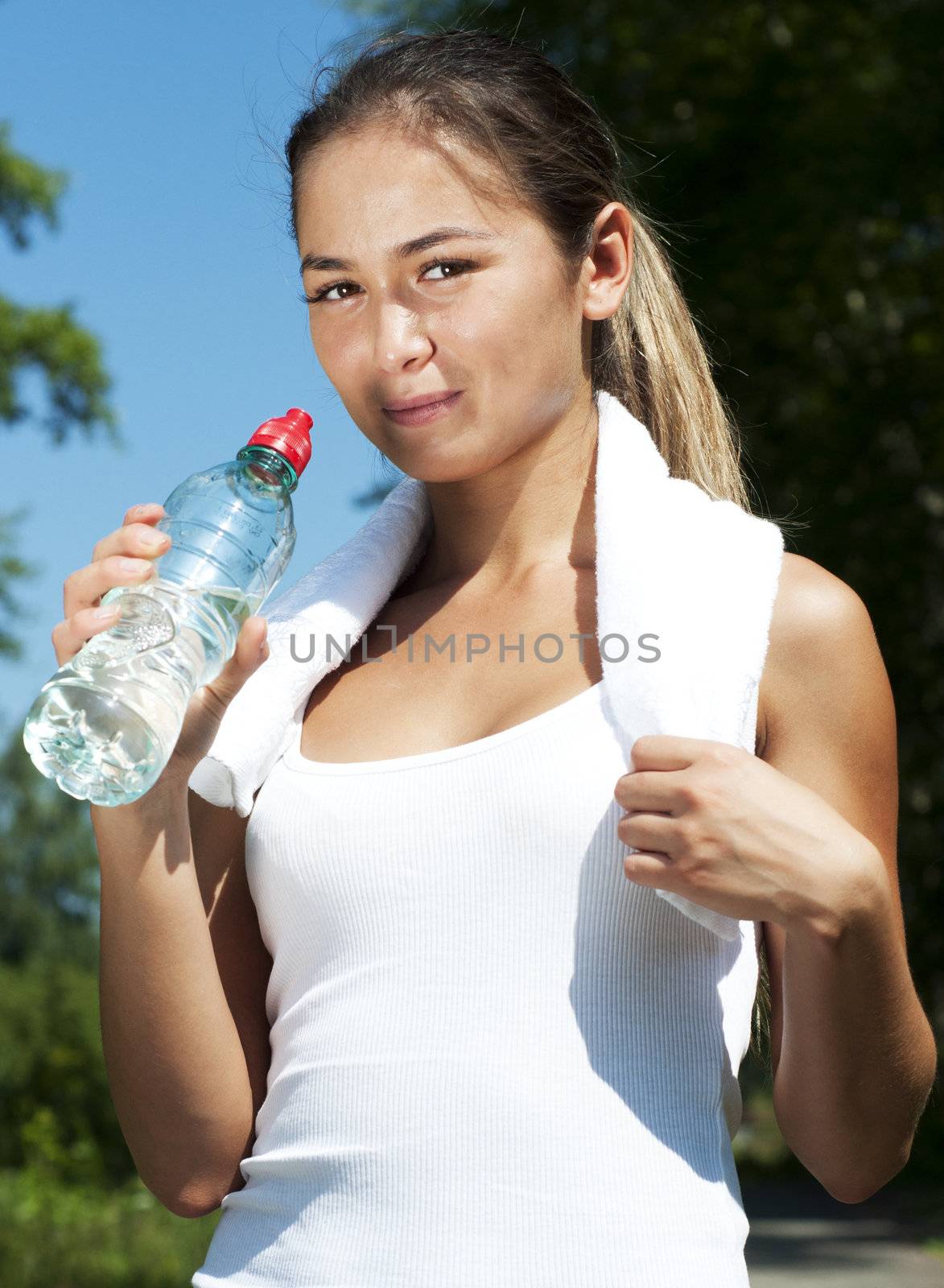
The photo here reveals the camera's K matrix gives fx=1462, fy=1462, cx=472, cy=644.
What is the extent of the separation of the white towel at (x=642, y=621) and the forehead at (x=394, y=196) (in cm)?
39

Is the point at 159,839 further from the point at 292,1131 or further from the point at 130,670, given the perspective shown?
the point at 292,1131

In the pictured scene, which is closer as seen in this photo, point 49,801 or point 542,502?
point 542,502

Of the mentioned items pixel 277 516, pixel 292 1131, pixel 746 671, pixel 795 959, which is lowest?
pixel 292 1131

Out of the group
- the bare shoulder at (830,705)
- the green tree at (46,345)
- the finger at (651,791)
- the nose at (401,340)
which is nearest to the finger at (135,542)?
the nose at (401,340)

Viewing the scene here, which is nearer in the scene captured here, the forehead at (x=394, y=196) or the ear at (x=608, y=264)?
the forehead at (x=394, y=196)

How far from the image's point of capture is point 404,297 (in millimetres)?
1922

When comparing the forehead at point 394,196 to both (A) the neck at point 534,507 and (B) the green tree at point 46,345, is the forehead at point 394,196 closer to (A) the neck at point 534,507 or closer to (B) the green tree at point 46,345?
(A) the neck at point 534,507

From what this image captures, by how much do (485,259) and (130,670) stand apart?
0.71 meters

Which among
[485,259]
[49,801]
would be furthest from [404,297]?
[49,801]

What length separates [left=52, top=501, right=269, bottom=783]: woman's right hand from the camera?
167cm

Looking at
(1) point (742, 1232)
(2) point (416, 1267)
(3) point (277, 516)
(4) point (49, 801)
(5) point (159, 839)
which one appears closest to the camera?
(2) point (416, 1267)

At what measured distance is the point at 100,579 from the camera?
1683mm

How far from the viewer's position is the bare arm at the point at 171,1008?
71.4 inches

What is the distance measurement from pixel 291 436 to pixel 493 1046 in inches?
31.4
